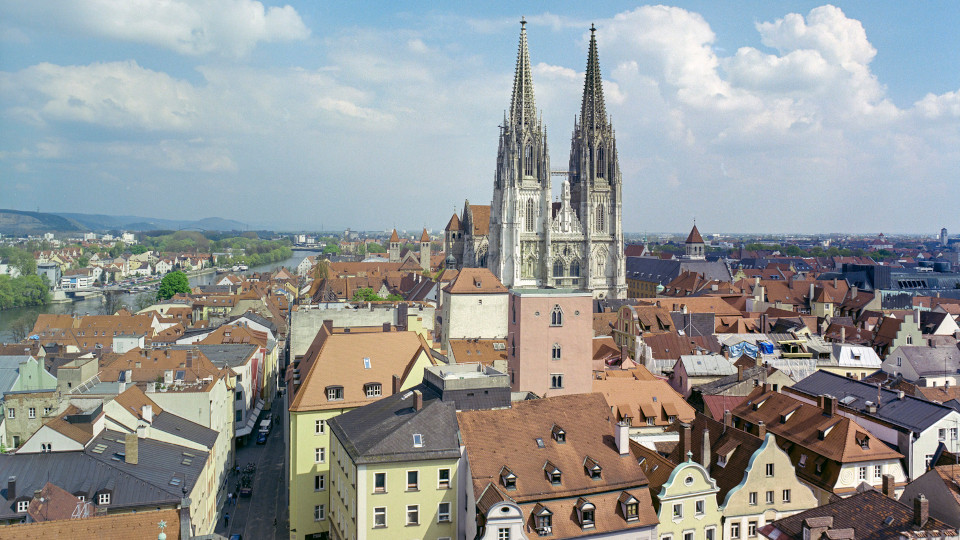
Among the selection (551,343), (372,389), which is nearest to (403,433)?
(372,389)

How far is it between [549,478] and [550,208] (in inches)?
3316

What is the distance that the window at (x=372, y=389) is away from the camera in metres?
41.0

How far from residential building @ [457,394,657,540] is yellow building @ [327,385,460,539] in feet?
2.54

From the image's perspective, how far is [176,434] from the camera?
133 ft

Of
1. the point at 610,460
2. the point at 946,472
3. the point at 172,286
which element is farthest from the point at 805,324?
the point at 172,286

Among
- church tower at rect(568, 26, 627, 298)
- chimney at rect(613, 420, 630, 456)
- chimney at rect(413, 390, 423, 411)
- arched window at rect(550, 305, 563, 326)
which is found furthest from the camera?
church tower at rect(568, 26, 627, 298)

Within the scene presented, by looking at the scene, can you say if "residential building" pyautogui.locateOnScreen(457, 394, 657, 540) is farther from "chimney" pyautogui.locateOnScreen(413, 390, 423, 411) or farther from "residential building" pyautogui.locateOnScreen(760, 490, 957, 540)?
"residential building" pyautogui.locateOnScreen(760, 490, 957, 540)

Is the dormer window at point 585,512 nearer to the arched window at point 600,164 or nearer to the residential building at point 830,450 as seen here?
the residential building at point 830,450

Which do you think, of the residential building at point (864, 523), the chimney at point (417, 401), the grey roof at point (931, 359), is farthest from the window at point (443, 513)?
the grey roof at point (931, 359)

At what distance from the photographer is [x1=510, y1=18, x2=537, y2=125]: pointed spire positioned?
112200 millimetres

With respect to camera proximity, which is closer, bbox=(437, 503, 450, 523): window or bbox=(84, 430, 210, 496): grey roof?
bbox=(437, 503, 450, 523): window

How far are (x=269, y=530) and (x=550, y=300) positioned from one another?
21.7m

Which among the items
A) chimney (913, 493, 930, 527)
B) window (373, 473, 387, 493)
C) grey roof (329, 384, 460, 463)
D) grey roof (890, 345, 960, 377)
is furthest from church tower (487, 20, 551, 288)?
chimney (913, 493, 930, 527)

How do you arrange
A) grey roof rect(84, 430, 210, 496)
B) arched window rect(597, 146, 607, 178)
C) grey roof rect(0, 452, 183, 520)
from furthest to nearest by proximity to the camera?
arched window rect(597, 146, 607, 178) < grey roof rect(84, 430, 210, 496) < grey roof rect(0, 452, 183, 520)
